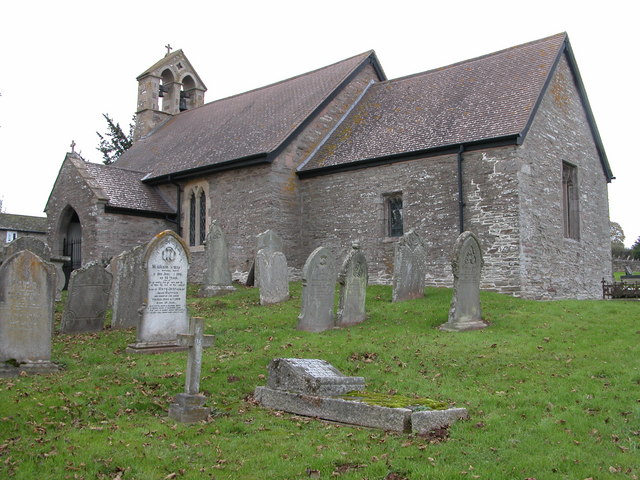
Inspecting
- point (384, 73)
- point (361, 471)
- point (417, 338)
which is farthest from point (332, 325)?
point (384, 73)

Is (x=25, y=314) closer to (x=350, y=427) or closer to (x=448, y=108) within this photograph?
(x=350, y=427)

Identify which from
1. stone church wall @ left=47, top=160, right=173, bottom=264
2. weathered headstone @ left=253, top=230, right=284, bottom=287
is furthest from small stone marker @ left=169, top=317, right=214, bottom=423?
stone church wall @ left=47, top=160, right=173, bottom=264

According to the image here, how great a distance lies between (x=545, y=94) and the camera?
19.4m

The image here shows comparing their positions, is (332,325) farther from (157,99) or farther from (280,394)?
(157,99)

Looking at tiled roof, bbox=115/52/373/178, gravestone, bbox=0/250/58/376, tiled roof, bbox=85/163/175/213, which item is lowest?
gravestone, bbox=0/250/58/376

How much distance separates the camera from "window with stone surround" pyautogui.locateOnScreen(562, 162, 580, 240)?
2059 centimetres

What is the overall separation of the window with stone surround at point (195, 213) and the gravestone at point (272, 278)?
8.57m

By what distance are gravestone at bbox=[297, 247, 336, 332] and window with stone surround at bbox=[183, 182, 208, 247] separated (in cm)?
1168

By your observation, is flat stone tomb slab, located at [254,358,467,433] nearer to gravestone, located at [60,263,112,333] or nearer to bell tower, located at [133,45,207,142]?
gravestone, located at [60,263,112,333]

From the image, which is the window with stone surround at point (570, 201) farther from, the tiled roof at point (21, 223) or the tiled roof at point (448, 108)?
the tiled roof at point (21, 223)

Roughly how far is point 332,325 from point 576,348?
15.9 feet

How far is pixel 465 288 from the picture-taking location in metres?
12.8

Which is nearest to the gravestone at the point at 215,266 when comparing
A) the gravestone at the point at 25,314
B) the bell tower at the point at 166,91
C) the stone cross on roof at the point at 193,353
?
the gravestone at the point at 25,314

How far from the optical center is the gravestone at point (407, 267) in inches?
605
